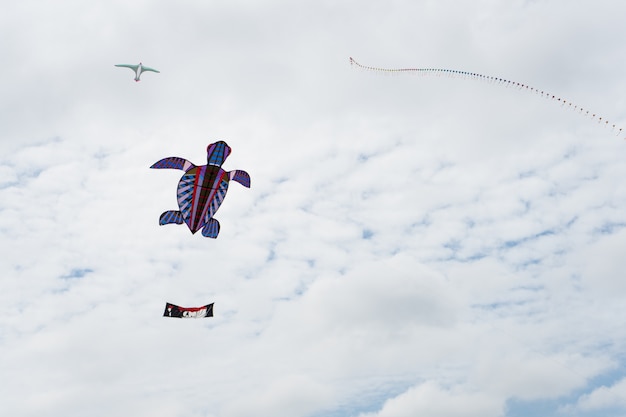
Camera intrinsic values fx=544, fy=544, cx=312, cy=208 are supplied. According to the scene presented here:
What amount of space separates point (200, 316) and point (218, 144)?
21917mm

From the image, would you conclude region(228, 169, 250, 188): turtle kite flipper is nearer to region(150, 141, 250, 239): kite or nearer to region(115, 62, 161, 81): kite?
region(150, 141, 250, 239): kite

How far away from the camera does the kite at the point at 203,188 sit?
225 feet

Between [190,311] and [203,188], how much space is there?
623 inches

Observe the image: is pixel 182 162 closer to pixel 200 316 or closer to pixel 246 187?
pixel 246 187

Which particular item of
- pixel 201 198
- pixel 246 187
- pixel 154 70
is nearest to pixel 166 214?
pixel 201 198

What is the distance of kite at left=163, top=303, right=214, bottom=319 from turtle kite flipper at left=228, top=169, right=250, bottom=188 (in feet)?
53.6

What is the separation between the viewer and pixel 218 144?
66875 mm

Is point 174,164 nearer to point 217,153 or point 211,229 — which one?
point 217,153

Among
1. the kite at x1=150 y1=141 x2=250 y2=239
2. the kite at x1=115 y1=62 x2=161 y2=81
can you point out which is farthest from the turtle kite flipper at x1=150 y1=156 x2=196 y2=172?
the kite at x1=115 y1=62 x2=161 y2=81

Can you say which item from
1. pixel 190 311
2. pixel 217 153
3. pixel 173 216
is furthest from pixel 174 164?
pixel 190 311

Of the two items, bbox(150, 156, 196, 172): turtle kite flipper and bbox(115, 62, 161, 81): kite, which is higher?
bbox(115, 62, 161, 81): kite

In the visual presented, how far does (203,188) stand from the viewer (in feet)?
231

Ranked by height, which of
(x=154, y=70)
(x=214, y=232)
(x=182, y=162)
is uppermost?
(x=154, y=70)

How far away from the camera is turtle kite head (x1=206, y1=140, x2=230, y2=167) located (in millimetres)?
67062
